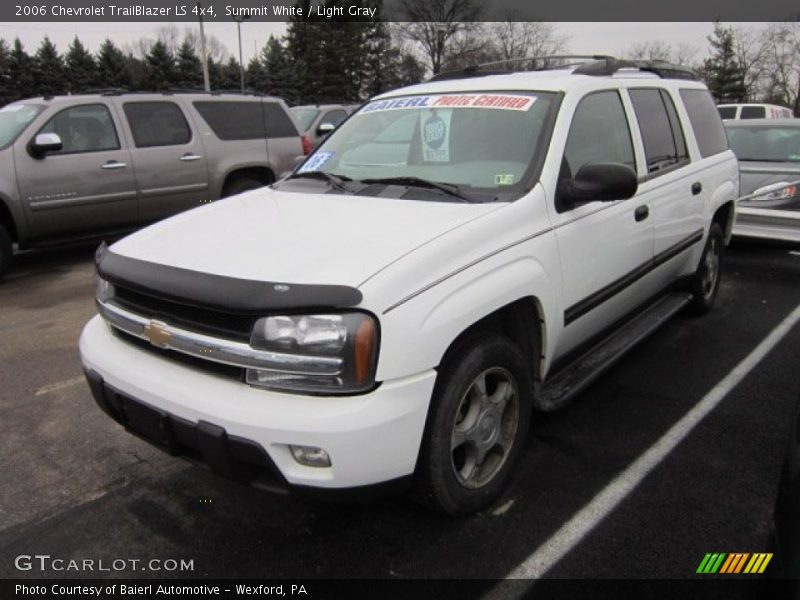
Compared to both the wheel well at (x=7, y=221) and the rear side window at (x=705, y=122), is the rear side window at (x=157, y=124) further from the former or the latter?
the rear side window at (x=705, y=122)

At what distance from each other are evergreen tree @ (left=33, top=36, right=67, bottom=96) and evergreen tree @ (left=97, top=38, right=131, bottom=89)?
2.81 m

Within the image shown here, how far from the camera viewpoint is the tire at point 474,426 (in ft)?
7.96

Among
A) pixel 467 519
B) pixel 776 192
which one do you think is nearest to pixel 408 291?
pixel 467 519

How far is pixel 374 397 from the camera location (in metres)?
2.17

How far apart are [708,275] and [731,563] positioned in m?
3.26

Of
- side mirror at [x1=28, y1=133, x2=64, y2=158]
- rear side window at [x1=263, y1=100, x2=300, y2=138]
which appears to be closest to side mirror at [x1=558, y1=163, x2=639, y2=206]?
side mirror at [x1=28, y1=133, x2=64, y2=158]

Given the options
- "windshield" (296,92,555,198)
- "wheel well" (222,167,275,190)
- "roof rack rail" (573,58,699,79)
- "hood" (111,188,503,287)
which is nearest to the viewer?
"hood" (111,188,503,287)

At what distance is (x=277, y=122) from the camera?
895 centimetres

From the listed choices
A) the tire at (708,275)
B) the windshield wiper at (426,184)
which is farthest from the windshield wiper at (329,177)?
the tire at (708,275)

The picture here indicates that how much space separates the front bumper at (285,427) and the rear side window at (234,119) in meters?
6.58

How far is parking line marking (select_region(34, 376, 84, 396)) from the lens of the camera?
416cm

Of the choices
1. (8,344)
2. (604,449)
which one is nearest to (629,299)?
(604,449)

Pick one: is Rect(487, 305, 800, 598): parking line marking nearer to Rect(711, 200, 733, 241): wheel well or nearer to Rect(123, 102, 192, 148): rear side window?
Rect(711, 200, 733, 241): wheel well

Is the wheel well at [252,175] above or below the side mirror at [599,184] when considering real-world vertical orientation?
below
